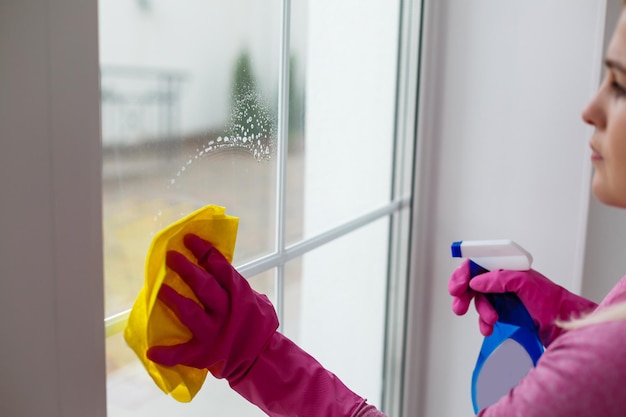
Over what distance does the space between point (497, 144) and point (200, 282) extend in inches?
32.7

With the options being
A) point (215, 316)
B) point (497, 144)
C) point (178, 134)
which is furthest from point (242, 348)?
point (497, 144)

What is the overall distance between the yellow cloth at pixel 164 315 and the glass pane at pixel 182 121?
64 mm

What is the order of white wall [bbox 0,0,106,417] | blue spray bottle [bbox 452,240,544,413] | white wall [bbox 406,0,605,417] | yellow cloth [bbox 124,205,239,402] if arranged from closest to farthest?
white wall [bbox 0,0,106,417] → yellow cloth [bbox 124,205,239,402] → blue spray bottle [bbox 452,240,544,413] → white wall [bbox 406,0,605,417]

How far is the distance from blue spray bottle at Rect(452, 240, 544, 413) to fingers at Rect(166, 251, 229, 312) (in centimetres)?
44

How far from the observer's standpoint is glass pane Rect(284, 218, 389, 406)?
1015 millimetres

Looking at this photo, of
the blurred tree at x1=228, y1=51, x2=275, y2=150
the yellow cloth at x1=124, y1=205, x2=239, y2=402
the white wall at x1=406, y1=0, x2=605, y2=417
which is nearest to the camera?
the yellow cloth at x1=124, y1=205, x2=239, y2=402

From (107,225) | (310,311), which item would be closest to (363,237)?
(310,311)

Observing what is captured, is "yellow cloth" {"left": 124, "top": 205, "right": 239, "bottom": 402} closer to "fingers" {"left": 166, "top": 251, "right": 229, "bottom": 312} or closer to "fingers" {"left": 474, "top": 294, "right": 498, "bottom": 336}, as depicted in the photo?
"fingers" {"left": 166, "top": 251, "right": 229, "bottom": 312}

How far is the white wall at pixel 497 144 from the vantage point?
1.18 meters

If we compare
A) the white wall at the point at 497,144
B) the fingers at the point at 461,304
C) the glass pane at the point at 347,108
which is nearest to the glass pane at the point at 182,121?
the glass pane at the point at 347,108

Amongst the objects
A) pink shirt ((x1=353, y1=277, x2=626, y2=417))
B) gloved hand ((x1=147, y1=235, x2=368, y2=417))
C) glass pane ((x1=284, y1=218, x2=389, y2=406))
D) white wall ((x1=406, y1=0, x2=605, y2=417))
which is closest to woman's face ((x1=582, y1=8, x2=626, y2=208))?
pink shirt ((x1=353, y1=277, x2=626, y2=417))

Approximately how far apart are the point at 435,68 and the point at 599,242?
0.45 meters

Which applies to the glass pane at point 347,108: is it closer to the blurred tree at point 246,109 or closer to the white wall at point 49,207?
the blurred tree at point 246,109

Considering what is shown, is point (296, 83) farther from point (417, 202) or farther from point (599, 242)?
point (599, 242)
